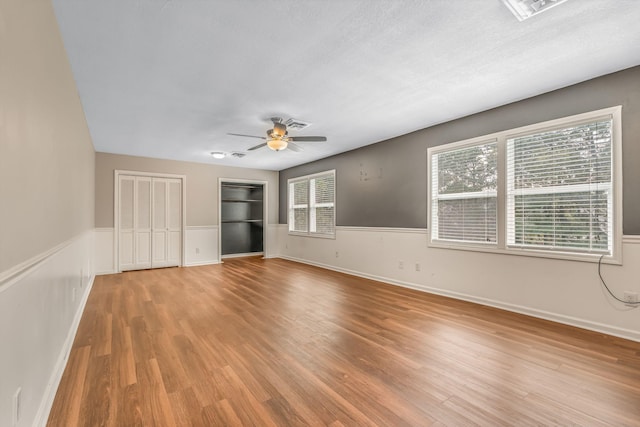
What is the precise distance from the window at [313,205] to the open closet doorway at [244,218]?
3.06 ft

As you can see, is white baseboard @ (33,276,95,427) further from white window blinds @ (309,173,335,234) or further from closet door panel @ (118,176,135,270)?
white window blinds @ (309,173,335,234)

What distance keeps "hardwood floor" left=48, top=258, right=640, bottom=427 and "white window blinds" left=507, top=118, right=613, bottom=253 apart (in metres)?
0.92

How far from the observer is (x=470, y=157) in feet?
12.8

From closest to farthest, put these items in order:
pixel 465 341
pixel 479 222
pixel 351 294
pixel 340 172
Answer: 1. pixel 465 341
2. pixel 479 222
3. pixel 351 294
4. pixel 340 172

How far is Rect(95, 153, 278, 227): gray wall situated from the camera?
582cm

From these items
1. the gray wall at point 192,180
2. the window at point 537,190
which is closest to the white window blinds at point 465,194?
the window at point 537,190

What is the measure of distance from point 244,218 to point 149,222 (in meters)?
2.67

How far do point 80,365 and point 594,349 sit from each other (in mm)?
4202

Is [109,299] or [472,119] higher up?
[472,119]

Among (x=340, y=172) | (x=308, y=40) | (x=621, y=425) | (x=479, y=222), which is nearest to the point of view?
(x=621, y=425)

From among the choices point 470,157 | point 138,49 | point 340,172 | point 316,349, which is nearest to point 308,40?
point 138,49

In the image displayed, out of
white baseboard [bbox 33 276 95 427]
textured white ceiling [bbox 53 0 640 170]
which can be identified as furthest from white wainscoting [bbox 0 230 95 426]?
textured white ceiling [bbox 53 0 640 170]

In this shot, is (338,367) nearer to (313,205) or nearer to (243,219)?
(313,205)

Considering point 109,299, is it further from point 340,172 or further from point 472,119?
point 472,119
